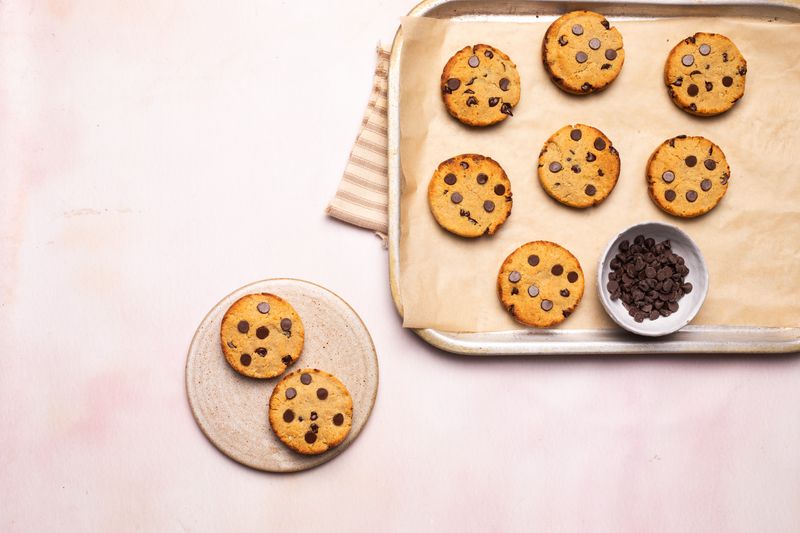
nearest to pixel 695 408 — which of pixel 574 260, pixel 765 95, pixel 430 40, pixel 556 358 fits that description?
pixel 556 358

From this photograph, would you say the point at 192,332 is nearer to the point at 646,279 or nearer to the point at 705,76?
the point at 646,279

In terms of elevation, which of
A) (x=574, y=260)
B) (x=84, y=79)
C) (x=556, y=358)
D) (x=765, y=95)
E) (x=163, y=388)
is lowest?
(x=163, y=388)

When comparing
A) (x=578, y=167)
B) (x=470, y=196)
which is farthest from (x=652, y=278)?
(x=470, y=196)

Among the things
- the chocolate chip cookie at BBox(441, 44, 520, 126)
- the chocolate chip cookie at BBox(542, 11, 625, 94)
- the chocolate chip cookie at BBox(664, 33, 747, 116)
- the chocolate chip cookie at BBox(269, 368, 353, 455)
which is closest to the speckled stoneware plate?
the chocolate chip cookie at BBox(269, 368, 353, 455)

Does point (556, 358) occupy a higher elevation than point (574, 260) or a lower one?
lower

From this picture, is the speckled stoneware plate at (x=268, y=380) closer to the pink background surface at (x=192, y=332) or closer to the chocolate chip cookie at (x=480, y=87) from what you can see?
the pink background surface at (x=192, y=332)

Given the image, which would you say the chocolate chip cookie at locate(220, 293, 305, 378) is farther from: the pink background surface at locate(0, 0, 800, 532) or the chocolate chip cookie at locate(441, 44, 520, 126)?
the chocolate chip cookie at locate(441, 44, 520, 126)

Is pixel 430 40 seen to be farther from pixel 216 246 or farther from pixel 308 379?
pixel 308 379
